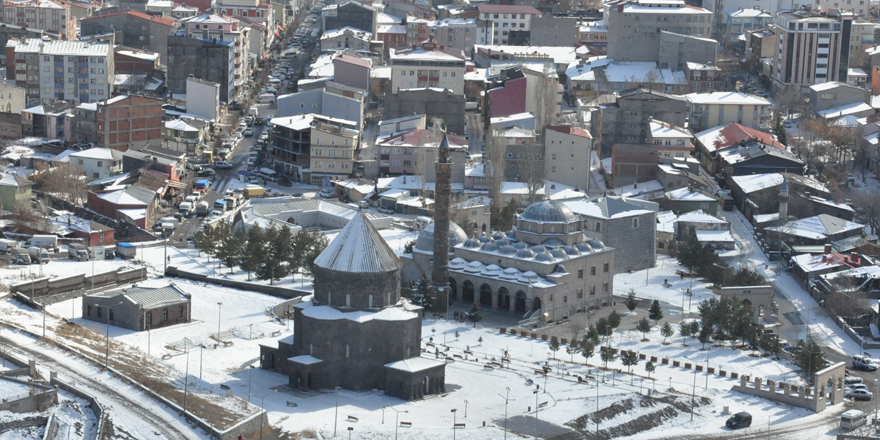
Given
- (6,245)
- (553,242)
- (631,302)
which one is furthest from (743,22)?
(6,245)

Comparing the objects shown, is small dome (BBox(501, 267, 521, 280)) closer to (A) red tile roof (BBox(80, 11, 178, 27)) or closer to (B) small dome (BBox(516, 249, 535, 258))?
(B) small dome (BBox(516, 249, 535, 258))

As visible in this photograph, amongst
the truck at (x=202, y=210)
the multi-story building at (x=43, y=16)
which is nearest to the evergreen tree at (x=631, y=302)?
the truck at (x=202, y=210)

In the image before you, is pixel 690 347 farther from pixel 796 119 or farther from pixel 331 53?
pixel 331 53

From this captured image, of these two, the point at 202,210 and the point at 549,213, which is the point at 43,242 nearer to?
the point at 202,210

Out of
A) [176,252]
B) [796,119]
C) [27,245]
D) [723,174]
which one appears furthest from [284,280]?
[796,119]

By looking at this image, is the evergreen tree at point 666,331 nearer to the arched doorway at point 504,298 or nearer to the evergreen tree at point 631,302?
the evergreen tree at point 631,302

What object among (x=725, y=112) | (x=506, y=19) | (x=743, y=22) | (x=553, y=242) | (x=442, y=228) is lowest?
(x=553, y=242)
